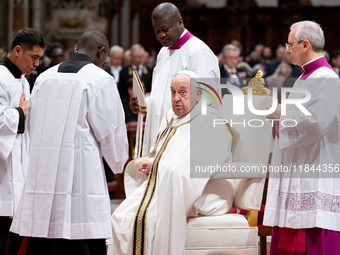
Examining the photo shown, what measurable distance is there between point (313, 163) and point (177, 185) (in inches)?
33.4

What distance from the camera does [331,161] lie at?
3.95m

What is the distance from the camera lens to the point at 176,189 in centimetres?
405

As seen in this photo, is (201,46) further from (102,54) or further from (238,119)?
(102,54)

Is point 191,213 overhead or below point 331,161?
below

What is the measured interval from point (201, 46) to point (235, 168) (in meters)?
1.30

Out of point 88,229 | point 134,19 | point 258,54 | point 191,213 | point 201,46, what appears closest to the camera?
point 88,229

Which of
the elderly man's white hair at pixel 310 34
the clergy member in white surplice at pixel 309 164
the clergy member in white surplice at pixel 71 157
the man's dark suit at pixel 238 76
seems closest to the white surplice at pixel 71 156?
the clergy member in white surplice at pixel 71 157

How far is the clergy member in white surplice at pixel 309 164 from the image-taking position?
3920 mm

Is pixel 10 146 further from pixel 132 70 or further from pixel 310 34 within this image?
pixel 132 70

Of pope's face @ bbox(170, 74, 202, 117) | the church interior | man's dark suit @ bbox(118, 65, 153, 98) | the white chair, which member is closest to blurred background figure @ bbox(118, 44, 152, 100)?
man's dark suit @ bbox(118, 65, 153, 98)

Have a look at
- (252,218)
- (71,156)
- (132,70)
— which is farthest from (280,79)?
(71,156)

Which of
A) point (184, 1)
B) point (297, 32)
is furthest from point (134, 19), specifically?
point (297, 32)

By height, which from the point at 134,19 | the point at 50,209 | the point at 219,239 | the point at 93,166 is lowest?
the point at 219,239

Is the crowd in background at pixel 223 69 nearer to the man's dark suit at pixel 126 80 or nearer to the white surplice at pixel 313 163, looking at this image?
the man's dark suit at pixel 126 80
